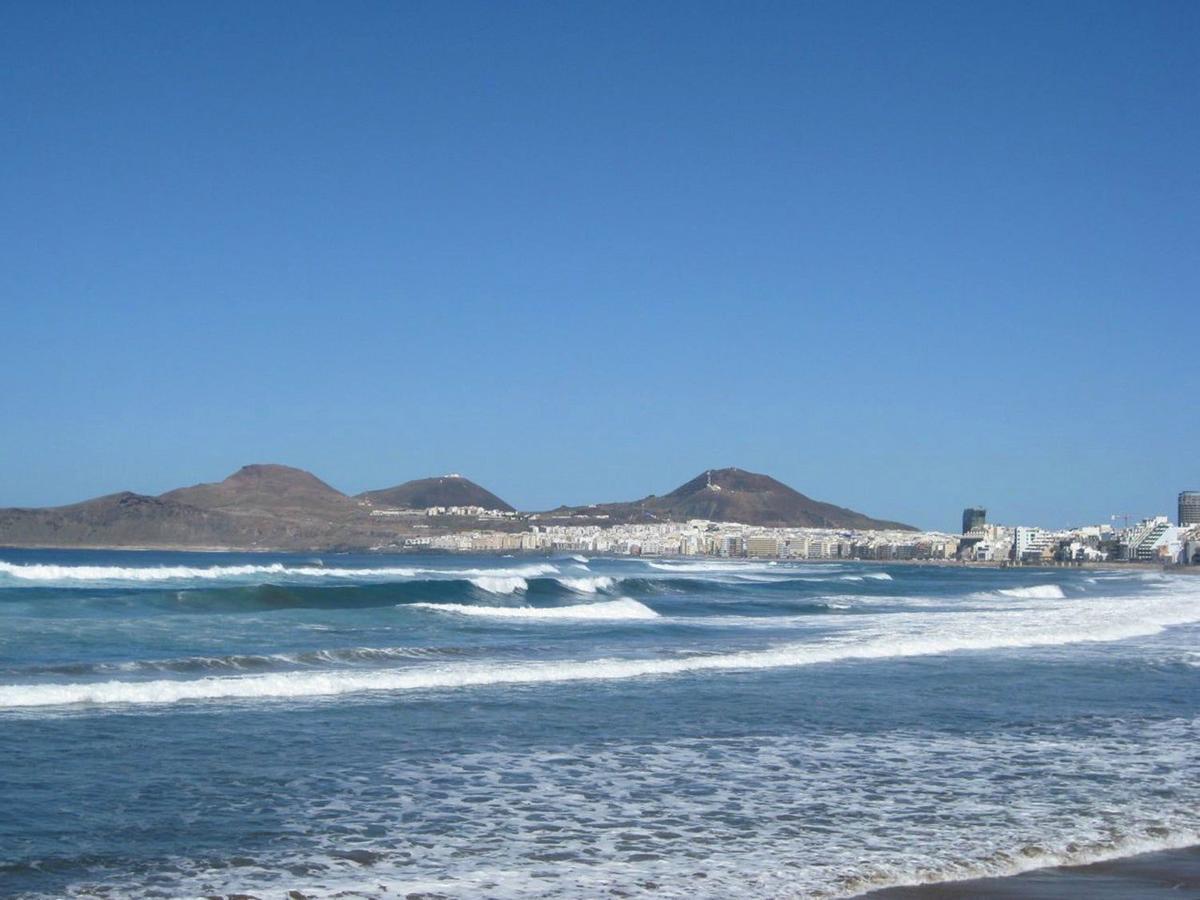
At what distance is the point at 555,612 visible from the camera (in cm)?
3300

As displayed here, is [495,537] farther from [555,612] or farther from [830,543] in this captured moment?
[555,612]

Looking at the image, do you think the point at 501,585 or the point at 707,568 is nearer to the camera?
the point at 501,585

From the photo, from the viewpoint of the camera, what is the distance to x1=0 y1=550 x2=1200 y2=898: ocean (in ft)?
23.7

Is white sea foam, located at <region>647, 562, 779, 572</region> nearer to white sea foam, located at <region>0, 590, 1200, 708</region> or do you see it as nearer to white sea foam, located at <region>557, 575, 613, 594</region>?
white sea foam, located at <region>557, 575, 613, 594</region>

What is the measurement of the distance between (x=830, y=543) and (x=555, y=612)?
155684mm

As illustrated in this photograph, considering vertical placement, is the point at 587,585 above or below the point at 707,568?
above

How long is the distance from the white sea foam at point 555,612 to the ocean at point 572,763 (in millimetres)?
7831

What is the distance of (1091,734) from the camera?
1220cm

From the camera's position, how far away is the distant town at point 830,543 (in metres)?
159

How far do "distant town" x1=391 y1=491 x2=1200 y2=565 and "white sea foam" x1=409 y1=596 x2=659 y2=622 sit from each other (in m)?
130

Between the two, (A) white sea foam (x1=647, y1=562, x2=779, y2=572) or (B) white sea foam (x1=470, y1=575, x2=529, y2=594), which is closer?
(B) white sea foam (x1=470, y1=575, x2=529, y2=594)

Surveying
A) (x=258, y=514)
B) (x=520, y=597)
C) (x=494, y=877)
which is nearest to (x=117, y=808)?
(x=494, y=877)

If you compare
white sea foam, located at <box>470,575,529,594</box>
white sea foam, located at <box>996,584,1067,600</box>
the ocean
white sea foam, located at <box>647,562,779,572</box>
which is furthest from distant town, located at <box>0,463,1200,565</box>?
the ocean

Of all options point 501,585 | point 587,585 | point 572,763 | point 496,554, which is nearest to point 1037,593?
point 587,585
